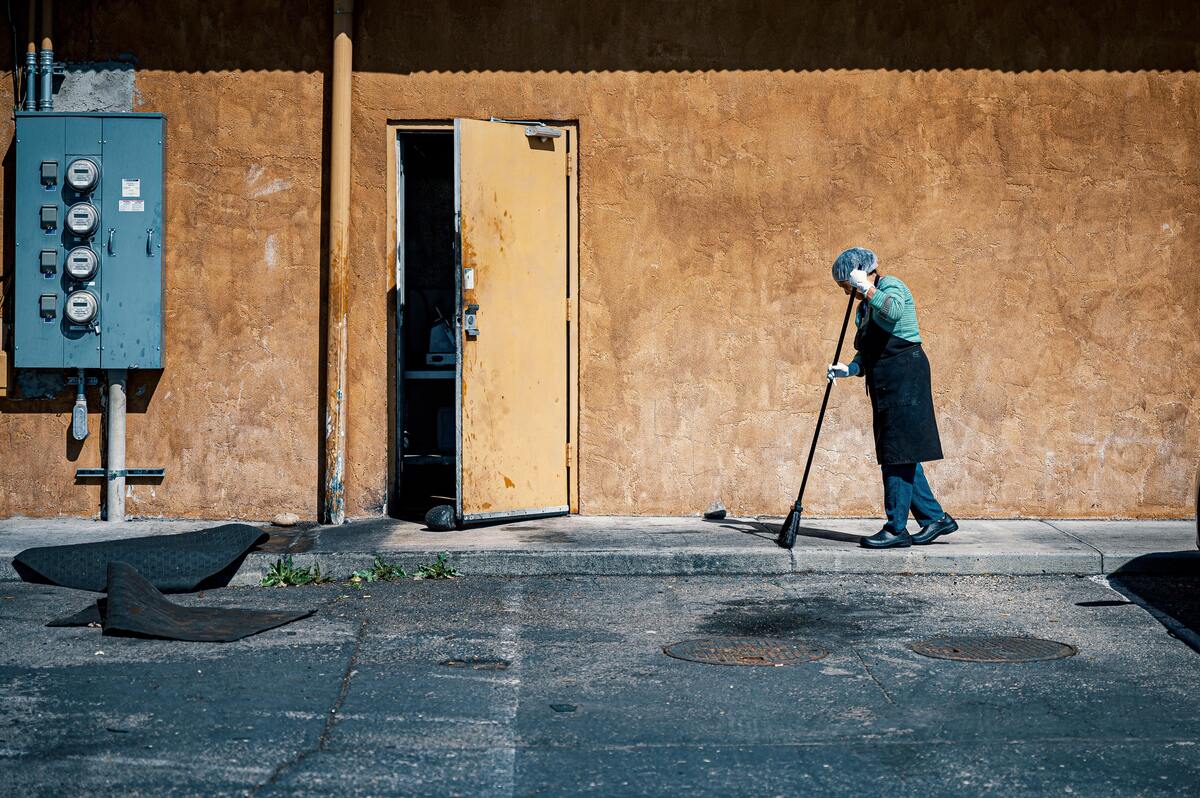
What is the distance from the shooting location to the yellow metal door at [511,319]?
9.16 m

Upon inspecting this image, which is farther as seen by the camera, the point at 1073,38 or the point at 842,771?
the point at 1073,38

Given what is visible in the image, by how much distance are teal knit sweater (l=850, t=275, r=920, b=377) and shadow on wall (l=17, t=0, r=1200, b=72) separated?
2.14 metres

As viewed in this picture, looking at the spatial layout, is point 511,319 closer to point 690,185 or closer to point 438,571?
point 690,185

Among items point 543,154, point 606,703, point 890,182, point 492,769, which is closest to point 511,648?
point 606,703

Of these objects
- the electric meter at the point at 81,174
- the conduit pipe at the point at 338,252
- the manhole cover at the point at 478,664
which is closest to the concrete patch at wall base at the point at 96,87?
the electric meter at the point at 81,174

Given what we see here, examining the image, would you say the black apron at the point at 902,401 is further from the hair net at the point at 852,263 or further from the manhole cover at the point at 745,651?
the manhole cover at the point at 745,651

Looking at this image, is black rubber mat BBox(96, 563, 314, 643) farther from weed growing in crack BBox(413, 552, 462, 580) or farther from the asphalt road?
weed growing in crack BBox(413, 552, 462, 580)

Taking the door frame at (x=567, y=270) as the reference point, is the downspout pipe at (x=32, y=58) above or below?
above

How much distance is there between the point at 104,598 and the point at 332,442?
93.0 inches

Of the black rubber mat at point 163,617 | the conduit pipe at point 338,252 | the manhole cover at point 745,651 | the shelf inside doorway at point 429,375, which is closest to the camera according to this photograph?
the manhole cover at point 745,651

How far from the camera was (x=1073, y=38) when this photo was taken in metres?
9.61

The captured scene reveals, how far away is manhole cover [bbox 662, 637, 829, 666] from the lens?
19.7ft

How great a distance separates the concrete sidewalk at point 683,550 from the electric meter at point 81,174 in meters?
2.30

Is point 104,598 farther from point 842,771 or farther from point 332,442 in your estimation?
point 842,771
